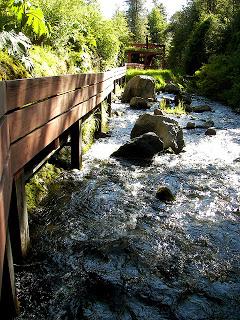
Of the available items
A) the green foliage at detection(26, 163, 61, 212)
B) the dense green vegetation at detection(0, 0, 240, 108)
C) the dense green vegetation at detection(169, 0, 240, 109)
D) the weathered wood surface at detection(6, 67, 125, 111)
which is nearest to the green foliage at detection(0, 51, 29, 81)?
the dense green vegetation at detection(0, 0, 240, 108)

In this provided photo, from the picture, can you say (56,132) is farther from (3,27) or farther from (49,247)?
(3,27)

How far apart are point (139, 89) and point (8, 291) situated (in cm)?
1569

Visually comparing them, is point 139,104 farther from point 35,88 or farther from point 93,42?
point 35,88

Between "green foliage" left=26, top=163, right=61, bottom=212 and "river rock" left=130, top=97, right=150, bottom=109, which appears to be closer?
"green foliage" left=26, top=163, right=61, bottom=212

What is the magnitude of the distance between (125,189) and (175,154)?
2.86 m

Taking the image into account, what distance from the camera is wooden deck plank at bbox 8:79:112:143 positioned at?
9.23 ft

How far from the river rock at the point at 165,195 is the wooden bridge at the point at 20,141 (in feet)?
6.03

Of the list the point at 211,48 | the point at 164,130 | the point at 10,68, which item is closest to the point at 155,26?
the point at 211,48

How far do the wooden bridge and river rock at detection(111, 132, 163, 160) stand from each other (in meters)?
2.50

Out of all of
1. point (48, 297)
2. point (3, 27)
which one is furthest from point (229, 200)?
point (3, 27)

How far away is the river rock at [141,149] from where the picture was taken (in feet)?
25.2

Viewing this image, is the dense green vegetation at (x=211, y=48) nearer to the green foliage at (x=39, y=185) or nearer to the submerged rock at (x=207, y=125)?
the submerged rock at (x=207, y=125)

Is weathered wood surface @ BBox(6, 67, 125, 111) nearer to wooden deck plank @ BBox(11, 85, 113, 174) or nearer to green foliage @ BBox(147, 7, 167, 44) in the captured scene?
wooden deck plank @ BBox(11, 85, 113, 174)

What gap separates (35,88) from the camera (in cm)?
333
